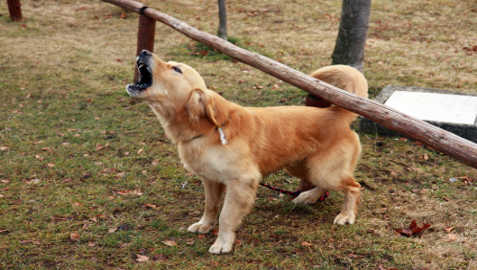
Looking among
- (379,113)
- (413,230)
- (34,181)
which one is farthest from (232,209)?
(34,181)

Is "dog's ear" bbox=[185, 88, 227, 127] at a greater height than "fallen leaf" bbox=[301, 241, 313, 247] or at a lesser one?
greater

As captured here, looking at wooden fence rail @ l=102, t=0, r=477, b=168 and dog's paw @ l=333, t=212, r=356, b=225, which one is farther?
dog's paw @ l=333, t=212, r=356, b=225

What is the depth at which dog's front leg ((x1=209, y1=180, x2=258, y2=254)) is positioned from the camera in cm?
388

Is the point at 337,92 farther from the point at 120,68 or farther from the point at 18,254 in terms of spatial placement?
the point at 120,68

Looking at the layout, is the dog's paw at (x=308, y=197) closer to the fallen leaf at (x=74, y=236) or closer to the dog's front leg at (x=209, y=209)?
the dog's front leg at (x=209, y=209)

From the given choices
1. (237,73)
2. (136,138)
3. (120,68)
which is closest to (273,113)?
(136,138)

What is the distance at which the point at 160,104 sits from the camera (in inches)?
148

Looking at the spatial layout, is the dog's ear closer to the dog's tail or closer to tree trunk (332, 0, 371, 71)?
the dog's tail

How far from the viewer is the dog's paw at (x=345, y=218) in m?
4.46

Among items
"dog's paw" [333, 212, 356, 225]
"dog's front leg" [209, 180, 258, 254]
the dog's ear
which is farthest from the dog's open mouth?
"dog's paw" [333, 212, 356, 225]

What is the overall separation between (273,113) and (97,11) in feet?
39.9

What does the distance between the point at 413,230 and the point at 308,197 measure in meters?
1.08

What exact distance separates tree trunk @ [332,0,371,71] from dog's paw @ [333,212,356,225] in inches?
162

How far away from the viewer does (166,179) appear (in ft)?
18.2
